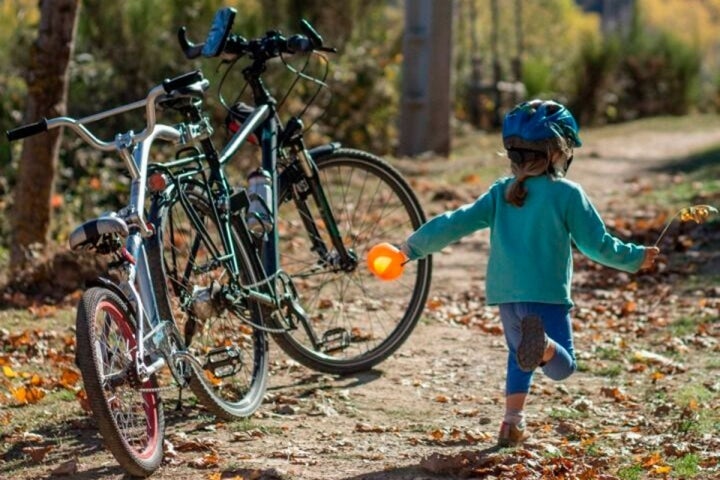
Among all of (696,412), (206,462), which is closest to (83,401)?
(206,462)

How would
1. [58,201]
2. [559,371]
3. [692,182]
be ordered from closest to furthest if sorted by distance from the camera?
[559,371] < [58,201] < [692,182]

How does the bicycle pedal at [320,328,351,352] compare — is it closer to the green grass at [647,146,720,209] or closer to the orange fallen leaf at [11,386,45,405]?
the orange fallen leaf at [11,386,45,405]

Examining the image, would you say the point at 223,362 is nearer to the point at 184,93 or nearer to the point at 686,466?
the point at 184,93

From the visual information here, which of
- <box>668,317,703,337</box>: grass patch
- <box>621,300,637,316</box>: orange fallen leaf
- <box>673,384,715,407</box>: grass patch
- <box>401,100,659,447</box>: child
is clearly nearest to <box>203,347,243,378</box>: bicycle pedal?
<box>401,100,659,447</box>: child

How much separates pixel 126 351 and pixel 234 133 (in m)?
1.60

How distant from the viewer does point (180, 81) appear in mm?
5039

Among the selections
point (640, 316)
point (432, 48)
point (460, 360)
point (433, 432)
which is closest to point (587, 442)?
point (433, 432)

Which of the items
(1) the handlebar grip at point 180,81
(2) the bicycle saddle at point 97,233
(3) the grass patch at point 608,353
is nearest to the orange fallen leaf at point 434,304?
(3) the grass patch at point 608,353

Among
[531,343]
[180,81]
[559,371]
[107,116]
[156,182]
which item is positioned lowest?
[559,371]

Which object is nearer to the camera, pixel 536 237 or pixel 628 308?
pixel 536 237

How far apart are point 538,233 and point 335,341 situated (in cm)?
159

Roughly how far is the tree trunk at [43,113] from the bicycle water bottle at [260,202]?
293 centimetres

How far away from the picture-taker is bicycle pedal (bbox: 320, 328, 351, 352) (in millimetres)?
6219

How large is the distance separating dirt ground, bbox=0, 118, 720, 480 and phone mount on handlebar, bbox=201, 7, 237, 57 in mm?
1454
